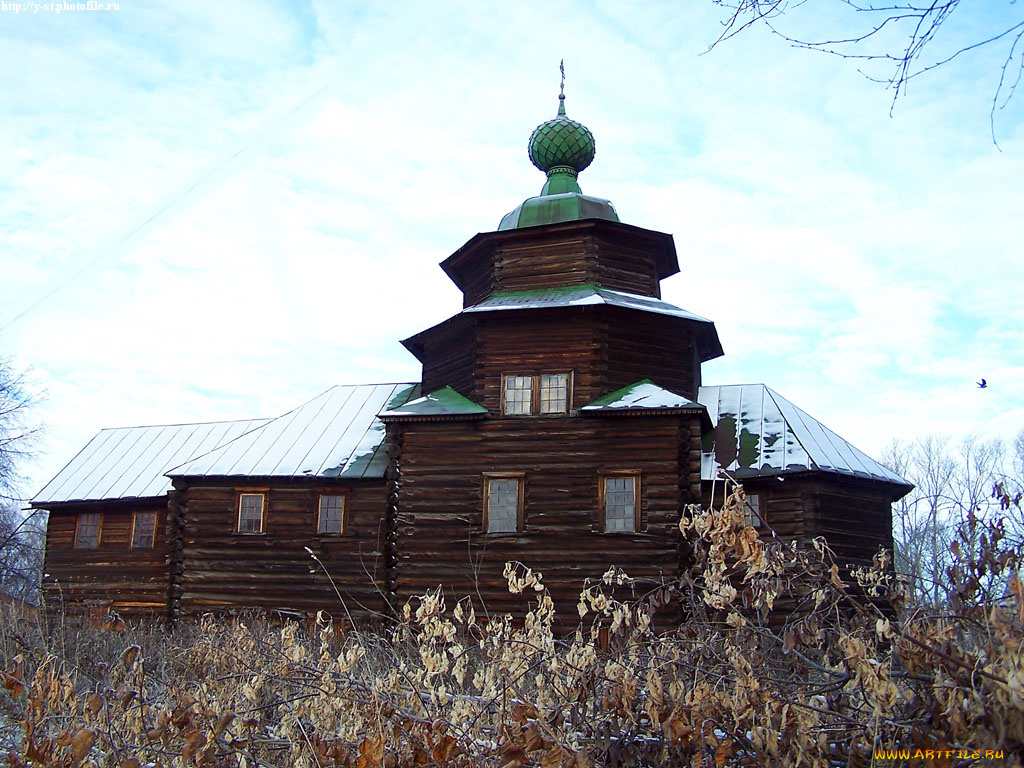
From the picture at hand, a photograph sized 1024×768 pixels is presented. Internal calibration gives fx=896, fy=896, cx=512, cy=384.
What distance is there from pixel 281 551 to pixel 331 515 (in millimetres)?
1217

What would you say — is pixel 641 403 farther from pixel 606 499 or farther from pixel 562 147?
pixel 562 147

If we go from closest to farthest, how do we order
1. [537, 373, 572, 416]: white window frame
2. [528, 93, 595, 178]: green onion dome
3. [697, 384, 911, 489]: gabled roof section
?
[537, 373, 572, 416]: white window frame < [697, 384, 911, 489]: gabled roof section < [528, 93, 595, 178]: green onion dome

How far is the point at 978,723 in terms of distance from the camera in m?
3.51

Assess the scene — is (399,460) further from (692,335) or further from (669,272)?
(669,272)

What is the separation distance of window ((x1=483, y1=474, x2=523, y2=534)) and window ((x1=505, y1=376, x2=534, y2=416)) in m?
1.25

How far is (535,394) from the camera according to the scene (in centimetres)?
1644

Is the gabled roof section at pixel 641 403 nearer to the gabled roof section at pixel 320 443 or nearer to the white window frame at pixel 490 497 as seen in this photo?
the white window frame at pixel 490 497

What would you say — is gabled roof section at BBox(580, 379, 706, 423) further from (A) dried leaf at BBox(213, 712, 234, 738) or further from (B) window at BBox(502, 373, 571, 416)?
(A) dried leaf at BBox(213, 712, 234, 738)

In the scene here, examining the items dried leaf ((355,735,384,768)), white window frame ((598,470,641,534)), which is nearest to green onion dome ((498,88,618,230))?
white window frame ((598,470,641,534))

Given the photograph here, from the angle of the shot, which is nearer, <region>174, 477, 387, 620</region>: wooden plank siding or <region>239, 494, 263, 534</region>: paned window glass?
<region>174, 477, 387, 620</region>: wooden plank siding

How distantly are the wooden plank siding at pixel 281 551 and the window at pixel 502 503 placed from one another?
2.70 metres

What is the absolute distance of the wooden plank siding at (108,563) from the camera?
20109 millimetres

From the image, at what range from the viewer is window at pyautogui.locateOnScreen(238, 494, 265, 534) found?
59.5 feet

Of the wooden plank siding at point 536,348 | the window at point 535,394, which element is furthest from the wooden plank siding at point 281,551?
the window at point 535,394
